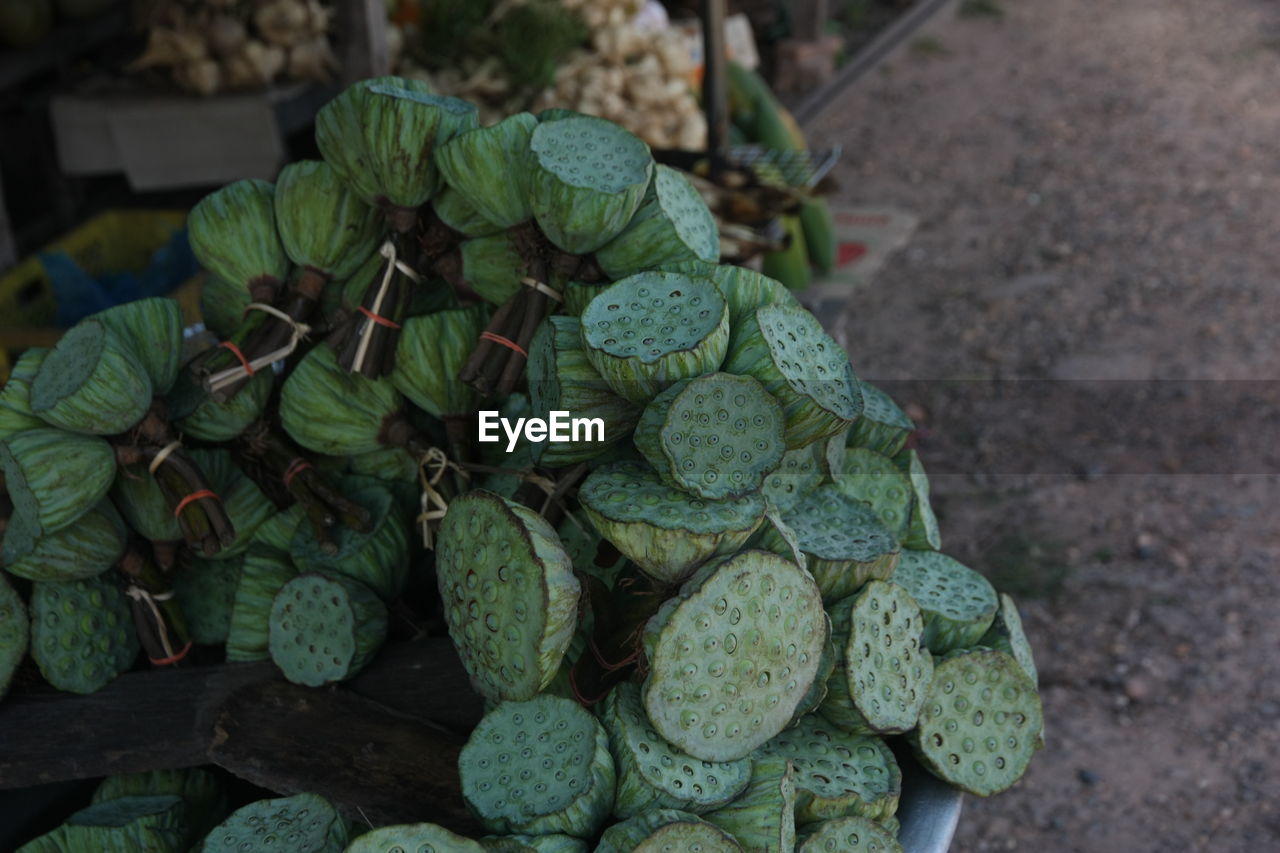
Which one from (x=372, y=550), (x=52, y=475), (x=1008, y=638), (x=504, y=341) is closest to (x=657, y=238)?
(x=504, y=341)

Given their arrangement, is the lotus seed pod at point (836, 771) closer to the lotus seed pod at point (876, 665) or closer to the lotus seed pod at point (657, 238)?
the lotus seed pod at point (876, 665)

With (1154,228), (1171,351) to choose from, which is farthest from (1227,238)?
(1171,351)

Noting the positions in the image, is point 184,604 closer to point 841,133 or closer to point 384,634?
point 384,634

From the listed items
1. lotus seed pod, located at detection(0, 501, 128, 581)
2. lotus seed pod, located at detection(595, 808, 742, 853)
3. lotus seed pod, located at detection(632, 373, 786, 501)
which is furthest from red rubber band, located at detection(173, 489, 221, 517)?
lotus seed pod, located at detection(595, 808, 742, 853)

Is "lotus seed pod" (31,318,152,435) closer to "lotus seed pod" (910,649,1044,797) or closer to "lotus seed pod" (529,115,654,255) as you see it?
"lotus seed pod" (529,115,654,255)

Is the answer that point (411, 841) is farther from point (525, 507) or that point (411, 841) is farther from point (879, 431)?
point (879, 431)

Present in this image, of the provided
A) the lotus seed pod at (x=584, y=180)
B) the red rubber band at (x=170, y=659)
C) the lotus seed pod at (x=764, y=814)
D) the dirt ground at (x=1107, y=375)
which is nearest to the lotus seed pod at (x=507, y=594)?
the lotus seed pod at (x=764, y=814)
